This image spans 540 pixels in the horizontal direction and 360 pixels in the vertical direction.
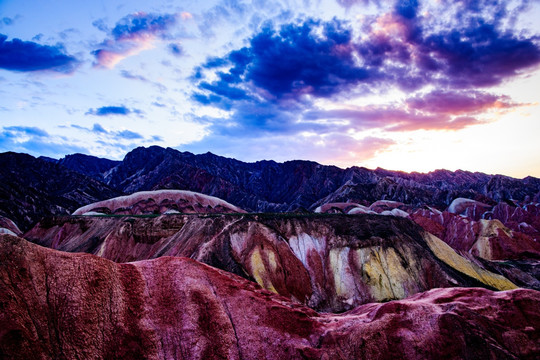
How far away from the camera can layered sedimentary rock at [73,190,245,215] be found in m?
80.8

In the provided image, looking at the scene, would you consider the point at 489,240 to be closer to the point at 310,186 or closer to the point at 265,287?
the point at 265,287

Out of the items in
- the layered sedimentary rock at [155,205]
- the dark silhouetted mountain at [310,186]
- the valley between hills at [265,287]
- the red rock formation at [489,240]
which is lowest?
the red rock formation at [489,240]

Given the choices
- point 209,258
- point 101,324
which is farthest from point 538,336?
point 209,258

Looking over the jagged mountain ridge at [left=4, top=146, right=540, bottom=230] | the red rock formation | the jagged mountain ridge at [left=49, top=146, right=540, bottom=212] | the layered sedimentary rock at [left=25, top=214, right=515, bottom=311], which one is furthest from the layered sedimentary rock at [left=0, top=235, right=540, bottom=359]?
the jagged mountain ridge at [left=49, top=146, right=540, bottom=212]

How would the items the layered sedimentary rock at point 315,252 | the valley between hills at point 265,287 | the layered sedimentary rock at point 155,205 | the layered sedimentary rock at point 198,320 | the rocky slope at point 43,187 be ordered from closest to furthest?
the layered sedimentary rock at point 198,320 < the valley between hills at point 265,287 < the layered sedimentary rock at point 315,252 < the layered sedimentary rock at point 155,205 < the rocky slope at point 43,187

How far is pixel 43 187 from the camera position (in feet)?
437

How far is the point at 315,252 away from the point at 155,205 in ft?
195

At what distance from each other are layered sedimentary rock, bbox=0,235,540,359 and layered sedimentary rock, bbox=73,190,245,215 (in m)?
66.0

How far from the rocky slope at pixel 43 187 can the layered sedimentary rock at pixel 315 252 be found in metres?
62.7

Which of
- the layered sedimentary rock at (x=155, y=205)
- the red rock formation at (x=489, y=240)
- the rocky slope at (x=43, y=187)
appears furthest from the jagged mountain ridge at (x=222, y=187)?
the red rock formation at (x=489, y=240)

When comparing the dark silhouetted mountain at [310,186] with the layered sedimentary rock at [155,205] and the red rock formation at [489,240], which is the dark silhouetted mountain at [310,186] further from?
the red rock formation at [489,240]

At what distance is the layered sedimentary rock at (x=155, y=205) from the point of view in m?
80.8

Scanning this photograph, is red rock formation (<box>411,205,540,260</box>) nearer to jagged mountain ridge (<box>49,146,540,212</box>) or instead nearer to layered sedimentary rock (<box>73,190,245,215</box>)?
jagged mountain ridge (<box>49,146,540,212</box>)

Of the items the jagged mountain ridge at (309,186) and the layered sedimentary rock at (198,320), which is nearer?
the layered sedimentary rock at (198,320)
